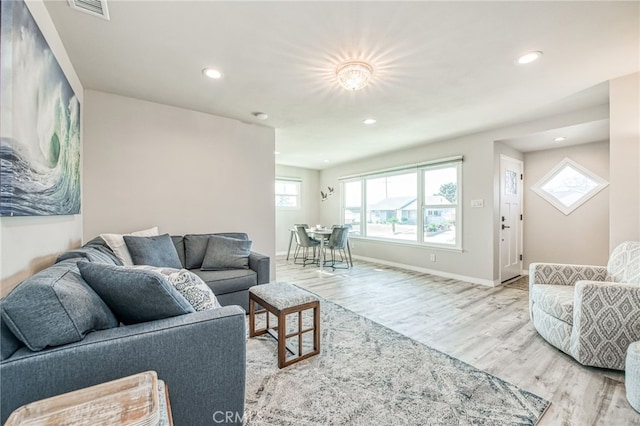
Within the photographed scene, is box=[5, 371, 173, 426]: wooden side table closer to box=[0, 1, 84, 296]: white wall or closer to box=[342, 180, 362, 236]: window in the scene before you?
box=[0, 1, 84, 296]: white wall

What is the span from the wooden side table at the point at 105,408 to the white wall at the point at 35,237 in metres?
0.82

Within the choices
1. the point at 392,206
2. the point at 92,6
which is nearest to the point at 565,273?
the point at 392,206

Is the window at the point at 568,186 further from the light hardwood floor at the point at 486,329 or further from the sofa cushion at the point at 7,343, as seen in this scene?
the sofa cushion at the point at 7,343

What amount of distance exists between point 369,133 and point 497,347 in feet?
10.3

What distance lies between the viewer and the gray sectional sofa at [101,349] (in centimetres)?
89

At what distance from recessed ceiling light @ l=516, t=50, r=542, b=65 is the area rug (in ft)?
7.85

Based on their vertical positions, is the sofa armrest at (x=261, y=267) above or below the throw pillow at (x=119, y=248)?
below

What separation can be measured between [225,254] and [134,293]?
6.09ft

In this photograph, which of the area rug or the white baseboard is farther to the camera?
the white baseboard

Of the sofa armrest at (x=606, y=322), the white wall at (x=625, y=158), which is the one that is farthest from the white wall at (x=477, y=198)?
the sofa armrest at (x=606, y=322)

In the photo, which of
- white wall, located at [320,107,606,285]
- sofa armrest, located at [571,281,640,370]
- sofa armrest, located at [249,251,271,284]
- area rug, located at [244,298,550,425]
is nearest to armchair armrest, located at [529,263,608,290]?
sofa armrest, located at [571,281,640,370]

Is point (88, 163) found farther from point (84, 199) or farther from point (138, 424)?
point (138, 424)

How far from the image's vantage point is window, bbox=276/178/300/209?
269 inches

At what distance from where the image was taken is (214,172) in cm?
355
